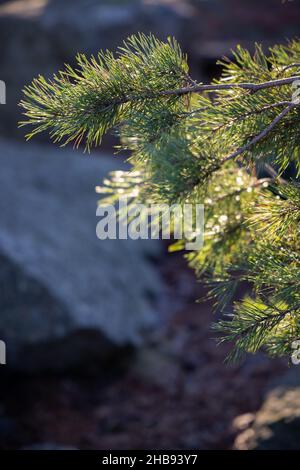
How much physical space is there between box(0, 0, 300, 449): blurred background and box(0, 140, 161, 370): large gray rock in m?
0.01

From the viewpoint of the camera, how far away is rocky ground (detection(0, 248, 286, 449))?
3.64 m

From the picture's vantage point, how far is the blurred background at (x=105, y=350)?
3654 millimetres

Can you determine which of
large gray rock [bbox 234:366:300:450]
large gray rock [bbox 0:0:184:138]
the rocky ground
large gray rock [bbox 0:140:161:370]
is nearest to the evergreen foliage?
large gray rock [bbox 234:366:300:450]

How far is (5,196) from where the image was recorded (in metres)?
5.05

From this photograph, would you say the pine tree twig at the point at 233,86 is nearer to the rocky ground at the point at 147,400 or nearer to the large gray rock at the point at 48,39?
the rocky ground at the point at 147,400

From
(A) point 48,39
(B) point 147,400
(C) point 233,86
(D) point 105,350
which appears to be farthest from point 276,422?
(A) point 48,39

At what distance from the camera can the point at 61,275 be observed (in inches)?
166

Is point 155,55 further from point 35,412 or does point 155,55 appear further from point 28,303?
point 35,412

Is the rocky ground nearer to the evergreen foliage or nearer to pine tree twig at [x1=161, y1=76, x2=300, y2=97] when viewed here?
the evergreen foliage

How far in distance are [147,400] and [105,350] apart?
0.45 m

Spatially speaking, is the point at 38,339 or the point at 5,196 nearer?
the point at 38,339

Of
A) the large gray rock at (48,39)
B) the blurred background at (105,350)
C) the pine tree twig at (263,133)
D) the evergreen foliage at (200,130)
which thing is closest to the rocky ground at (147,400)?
the blurred background at (105,350)

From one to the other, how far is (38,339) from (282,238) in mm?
2180
